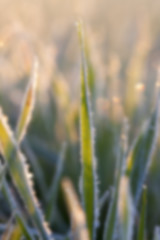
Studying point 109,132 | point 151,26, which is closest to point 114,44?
point 151,26

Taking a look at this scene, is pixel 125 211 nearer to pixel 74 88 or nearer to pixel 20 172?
pixel 20 172

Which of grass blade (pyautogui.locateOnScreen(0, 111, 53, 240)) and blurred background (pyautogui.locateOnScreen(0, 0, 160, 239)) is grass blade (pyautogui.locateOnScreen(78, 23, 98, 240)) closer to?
grass blade (pyautogui.locateOnScreen(0, 111, 53, 240))

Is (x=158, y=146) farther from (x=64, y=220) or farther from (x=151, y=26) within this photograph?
(x=151, y=26)

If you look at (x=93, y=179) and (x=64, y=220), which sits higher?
(x=93, y=179)

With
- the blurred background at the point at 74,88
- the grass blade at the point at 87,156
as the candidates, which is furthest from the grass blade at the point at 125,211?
the blurred background at the point at 74,88

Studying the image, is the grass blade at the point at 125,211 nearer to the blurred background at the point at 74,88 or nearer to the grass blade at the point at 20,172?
the grass blade at the point at 20,172

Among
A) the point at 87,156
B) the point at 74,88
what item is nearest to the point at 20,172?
the point at 87,156
